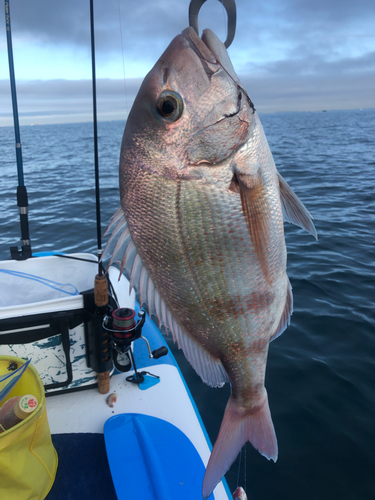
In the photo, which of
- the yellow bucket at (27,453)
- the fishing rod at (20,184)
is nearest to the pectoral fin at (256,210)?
the yellow bucket at (27,453)

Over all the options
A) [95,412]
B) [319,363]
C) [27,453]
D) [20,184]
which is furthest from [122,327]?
[319,363]

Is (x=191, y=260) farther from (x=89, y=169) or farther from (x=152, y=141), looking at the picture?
(x=89, y=169)

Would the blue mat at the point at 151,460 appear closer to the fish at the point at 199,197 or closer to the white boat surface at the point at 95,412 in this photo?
the white boat surface at the point at 95,412

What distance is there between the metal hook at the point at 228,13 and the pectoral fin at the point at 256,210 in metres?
0.43

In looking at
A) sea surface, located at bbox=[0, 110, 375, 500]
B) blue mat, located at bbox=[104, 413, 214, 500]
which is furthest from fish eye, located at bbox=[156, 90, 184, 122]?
sea surface, located at bbox=[0, 110, 375, 500]

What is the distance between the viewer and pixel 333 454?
114 inches

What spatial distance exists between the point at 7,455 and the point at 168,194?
134 cm

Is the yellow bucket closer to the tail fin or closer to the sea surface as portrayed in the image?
the tail fin

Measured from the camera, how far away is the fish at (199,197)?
3.30 feet

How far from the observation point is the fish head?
1.00 m

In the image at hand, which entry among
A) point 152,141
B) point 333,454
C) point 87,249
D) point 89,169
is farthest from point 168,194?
point 89,169

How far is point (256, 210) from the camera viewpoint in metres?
1.04

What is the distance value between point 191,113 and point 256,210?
0.35 meters

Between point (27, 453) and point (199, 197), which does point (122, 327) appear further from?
point (199, 197)
